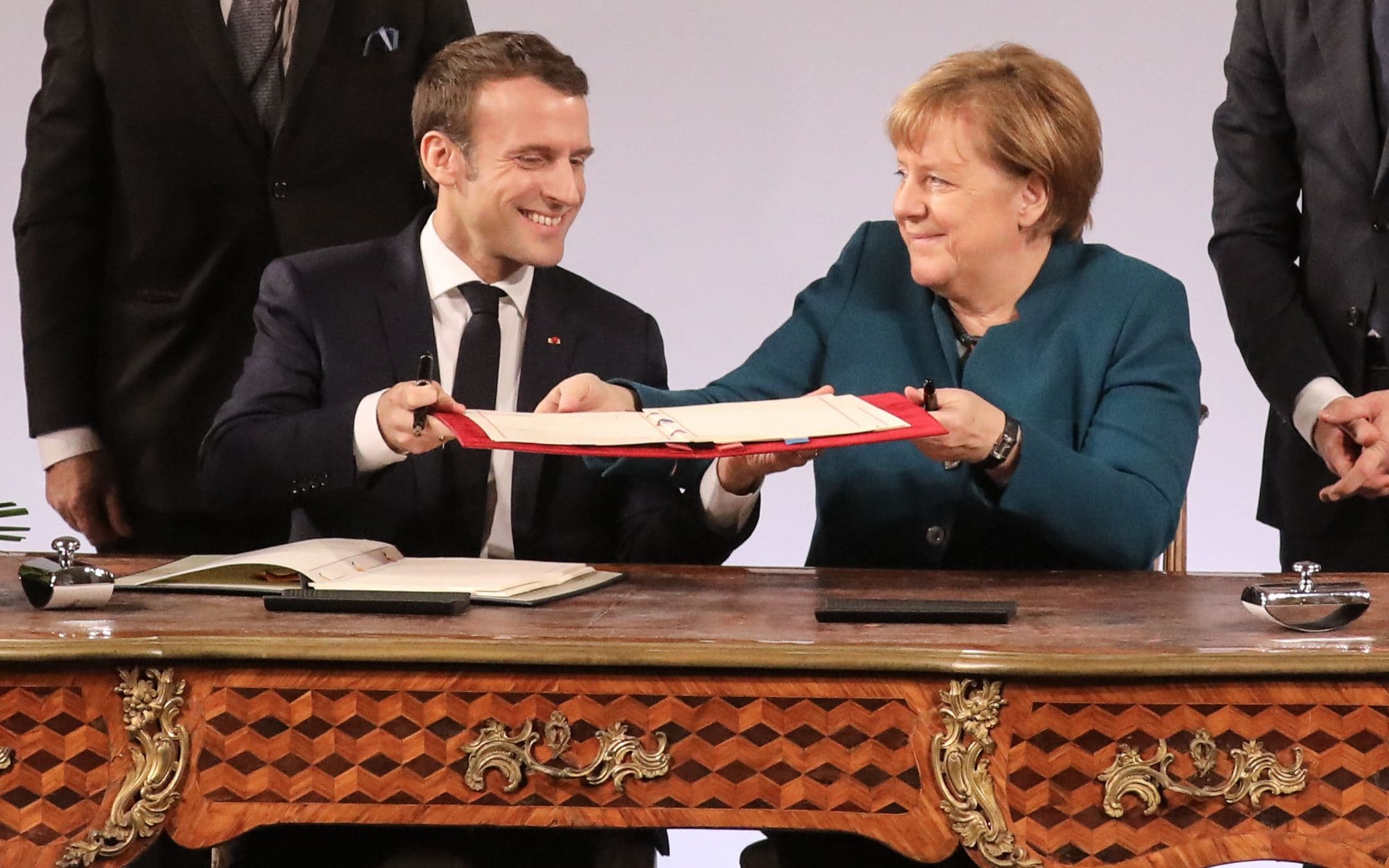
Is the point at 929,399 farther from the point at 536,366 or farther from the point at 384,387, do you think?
the point at 384,387

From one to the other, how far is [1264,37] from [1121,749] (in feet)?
4.94

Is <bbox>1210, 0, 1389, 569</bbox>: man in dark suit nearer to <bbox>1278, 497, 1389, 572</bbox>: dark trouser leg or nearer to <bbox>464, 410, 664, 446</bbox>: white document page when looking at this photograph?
<bbox>1278, 497, 1389, 572</bbox>: dark trouser leg

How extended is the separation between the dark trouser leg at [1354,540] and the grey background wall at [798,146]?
1.23m

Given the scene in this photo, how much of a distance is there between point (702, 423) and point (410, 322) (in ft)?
2.18

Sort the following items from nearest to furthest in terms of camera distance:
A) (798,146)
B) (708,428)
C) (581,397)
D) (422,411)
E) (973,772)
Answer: (973,772), (708,428), (422,411), (581,397), (798,146)

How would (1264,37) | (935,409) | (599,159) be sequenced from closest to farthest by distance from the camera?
(935,409) → (1264,37) → (599,159)

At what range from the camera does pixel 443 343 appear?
8.67ft

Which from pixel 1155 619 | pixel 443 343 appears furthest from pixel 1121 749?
pixel 443 343

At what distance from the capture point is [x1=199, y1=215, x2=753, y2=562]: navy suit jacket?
254 centimetres

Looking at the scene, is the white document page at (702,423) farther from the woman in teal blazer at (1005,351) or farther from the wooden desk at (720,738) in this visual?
the wooden desk at (720,738)

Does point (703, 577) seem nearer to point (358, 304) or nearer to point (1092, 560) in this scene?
point (1092, 560)

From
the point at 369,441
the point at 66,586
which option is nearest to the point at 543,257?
the point at 369,441

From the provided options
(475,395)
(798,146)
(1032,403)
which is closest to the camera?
(1032,403)

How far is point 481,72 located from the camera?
2.69 metres
